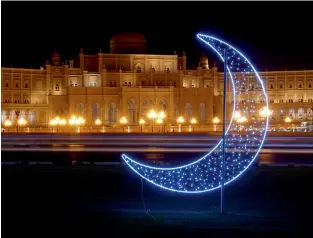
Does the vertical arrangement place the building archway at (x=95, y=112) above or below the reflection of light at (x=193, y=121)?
above

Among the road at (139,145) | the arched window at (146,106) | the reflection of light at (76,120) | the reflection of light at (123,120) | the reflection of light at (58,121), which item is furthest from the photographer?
the arched window at (146,106)

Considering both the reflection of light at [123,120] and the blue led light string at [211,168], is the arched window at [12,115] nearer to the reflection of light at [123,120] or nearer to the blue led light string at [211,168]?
the reflection of light at [123,120]

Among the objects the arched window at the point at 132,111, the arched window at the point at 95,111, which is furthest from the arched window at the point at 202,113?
the arched window at the point at 95,111

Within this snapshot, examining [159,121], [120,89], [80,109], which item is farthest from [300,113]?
[80,109]

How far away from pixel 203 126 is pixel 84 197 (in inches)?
1410

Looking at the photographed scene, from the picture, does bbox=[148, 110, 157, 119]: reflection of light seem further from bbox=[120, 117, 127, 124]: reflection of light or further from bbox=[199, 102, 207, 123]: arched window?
bbox=[199, 102, 207, 123]: arched window

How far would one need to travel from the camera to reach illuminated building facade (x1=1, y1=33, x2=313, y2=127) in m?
59.1

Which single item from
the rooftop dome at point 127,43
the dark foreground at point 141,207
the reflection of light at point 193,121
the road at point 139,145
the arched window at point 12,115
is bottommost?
the dark foreground at point 141,207

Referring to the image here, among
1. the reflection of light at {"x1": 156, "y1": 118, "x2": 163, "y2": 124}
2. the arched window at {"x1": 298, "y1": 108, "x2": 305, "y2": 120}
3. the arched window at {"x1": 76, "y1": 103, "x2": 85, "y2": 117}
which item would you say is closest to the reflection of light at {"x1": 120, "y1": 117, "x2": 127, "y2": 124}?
the reflection of light at {"x1": 156, "y1": 118, "x2": 163, "y2": 124}

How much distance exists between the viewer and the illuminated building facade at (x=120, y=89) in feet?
194

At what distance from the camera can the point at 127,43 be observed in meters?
65.0

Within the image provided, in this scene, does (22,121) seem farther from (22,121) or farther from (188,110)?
(188,110)

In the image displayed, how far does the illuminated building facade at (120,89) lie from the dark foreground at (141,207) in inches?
1683

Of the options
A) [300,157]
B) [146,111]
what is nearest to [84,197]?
[300,157]
